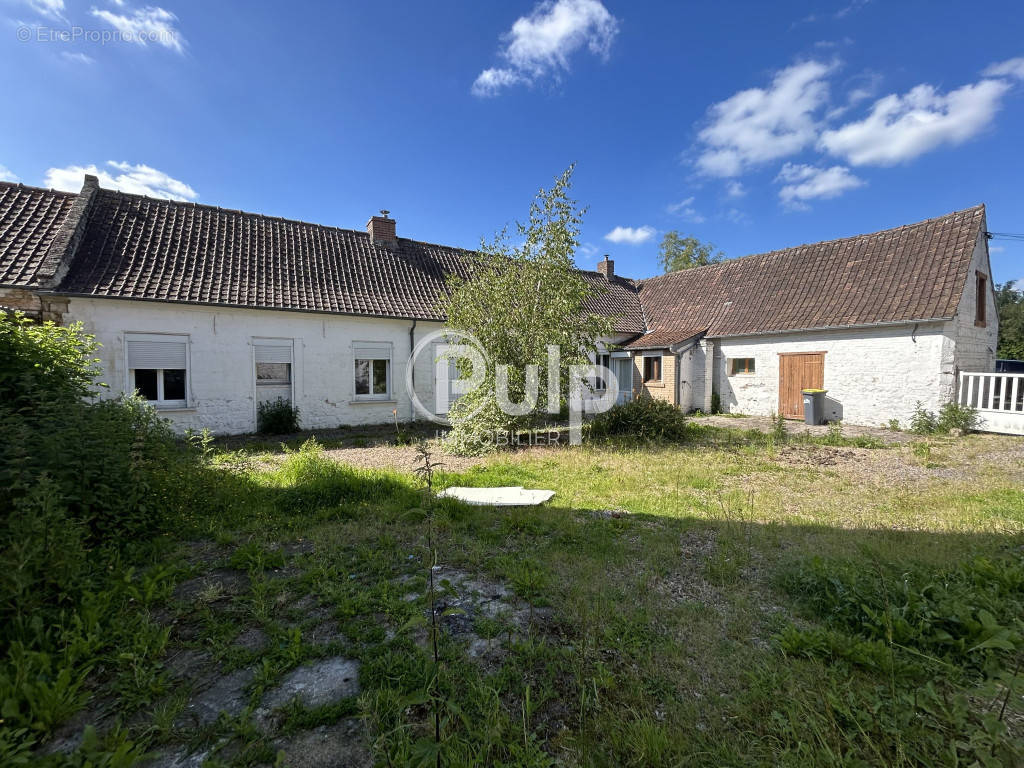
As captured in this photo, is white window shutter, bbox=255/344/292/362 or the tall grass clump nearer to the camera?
the tall grass clump

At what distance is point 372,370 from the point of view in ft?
43.3

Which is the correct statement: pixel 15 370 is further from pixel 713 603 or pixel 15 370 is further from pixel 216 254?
pixel 216 254

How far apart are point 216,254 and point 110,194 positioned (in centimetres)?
302

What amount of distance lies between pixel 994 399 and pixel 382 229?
724 inches

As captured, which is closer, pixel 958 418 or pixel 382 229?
pixel 958 418

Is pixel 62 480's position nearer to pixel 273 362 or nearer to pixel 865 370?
pixel 273 362

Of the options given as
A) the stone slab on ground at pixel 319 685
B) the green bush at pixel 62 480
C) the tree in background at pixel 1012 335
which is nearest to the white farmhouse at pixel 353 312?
the green bush at pixel 62 480

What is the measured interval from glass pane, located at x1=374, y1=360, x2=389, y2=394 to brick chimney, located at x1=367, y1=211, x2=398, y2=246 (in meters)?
4.80

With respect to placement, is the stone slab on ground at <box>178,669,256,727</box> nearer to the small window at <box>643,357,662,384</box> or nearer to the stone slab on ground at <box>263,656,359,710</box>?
the stone slab on ground at <box>263,656,359,710</box>

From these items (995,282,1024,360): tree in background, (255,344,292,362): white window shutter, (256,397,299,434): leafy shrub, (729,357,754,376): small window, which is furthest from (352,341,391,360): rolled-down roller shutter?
(995,282,1024,360): tree in background

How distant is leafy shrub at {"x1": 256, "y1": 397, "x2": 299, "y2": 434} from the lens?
37.3ft

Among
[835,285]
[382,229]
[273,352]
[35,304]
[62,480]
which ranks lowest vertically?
[62,480]

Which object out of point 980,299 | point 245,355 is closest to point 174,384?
point 245,355

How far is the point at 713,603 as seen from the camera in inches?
129
